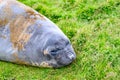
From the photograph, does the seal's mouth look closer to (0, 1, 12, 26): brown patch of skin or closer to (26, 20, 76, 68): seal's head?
(26, 20, 76, 68): seal's head

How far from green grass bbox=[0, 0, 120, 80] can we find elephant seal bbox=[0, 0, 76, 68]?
14 centimetres

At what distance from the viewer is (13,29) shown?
16.6 feet

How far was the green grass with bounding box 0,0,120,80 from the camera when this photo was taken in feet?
14.9

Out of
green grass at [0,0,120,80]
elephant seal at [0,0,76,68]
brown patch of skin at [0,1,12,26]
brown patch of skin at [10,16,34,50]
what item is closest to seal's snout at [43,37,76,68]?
elephant seal at [0,0,76,68]

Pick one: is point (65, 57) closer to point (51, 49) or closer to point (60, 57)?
point (60, 57)

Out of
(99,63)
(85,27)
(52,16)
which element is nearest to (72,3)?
(52,16)

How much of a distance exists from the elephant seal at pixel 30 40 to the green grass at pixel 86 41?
140 millimetres

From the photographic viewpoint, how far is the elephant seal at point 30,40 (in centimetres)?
468

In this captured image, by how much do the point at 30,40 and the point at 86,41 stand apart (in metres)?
0.90

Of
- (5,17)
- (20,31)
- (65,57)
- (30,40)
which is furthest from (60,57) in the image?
(5,17)

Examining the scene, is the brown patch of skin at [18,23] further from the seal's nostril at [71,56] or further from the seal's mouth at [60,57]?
the seal's nostril at [71,56]

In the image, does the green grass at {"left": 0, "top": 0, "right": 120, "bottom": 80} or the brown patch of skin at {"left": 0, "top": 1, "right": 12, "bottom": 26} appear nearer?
the green grass at {"left": 0, "top": 0, "right": 120, "bottom": 80}

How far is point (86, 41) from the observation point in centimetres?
511

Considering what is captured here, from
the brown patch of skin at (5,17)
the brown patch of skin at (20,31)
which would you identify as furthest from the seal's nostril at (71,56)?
the brown patch of skin at (5,17)
